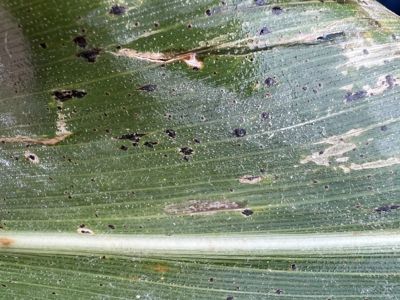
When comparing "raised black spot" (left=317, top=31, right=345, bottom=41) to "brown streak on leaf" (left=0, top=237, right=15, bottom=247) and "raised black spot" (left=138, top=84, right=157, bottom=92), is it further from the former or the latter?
"brown streak on leaf" (left=0, top=237, right=15, bottom=247)

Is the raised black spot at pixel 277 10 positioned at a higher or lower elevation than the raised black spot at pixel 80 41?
higher

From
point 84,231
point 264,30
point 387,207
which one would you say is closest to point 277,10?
point 264,30

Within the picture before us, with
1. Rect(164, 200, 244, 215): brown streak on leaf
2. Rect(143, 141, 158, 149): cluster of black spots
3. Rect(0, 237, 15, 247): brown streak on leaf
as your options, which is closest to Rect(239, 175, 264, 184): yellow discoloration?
Rect(164, 200, 244, 215): brown streak on leaf

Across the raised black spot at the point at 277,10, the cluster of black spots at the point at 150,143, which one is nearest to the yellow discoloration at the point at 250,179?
the cluster of black spots at the point at 150,143

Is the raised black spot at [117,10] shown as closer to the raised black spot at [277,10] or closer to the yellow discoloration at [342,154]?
the raised black spot at [277,10]

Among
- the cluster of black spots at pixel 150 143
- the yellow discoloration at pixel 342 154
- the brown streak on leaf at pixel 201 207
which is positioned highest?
the cluster of black spots at pixel 150 143

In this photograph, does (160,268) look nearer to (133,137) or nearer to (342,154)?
(133,137)
